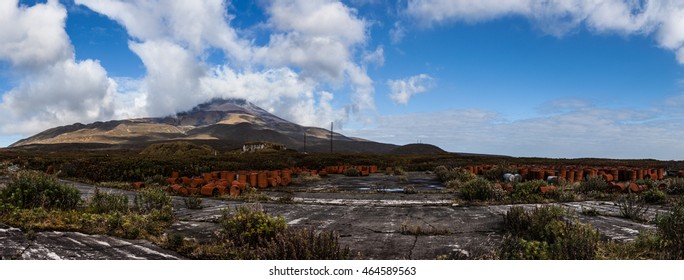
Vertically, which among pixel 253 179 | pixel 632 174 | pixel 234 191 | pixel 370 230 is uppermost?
pixel 632 174

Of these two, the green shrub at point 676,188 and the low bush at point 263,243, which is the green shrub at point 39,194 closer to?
the low bush at point 263,243

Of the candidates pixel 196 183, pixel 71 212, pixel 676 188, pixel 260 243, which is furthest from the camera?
pixel 196 183

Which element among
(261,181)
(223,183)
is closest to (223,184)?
(223,183)

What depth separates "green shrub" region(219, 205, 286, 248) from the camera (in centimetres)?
618

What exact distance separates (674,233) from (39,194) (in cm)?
1098

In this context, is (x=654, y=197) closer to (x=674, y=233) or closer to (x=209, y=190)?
(x=674, y=233)

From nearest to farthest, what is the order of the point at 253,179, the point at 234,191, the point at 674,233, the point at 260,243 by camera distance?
1. the point at 674,233
2. the point at 260,243
3. the point at 234,191
4. the point at 253,179

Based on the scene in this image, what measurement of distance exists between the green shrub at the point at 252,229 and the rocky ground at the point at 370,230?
0.73m

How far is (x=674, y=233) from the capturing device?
5.73 meters

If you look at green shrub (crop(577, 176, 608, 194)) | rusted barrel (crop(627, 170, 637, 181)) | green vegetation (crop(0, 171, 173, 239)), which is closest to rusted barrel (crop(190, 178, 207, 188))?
green vegetation (crop(0, 171, 173, 239))

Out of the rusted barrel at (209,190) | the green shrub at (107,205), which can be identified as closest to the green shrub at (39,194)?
the green shrub at (107,205)

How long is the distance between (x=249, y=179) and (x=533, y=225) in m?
11.8

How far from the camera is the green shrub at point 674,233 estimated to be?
544 cm

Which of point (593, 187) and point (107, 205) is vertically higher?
point (593, 187)
